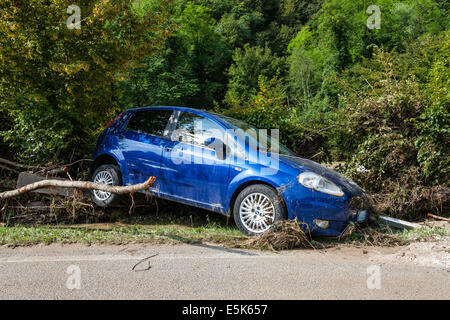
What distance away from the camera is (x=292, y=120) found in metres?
8.76

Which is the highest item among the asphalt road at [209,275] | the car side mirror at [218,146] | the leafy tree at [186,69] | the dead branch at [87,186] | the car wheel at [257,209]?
the leafy tree at [186,69]

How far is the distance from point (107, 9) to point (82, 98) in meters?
1.78

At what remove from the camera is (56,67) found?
621 cm

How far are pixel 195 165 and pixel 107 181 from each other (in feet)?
6.05

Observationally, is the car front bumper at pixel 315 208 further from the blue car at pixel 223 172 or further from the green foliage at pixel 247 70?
the green foliage at pixel 247 70

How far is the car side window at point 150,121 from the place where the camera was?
605 cm

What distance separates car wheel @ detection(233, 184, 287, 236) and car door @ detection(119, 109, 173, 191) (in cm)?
159

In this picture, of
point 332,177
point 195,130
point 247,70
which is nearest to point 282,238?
point 332,177

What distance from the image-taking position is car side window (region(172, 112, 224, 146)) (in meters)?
5.54

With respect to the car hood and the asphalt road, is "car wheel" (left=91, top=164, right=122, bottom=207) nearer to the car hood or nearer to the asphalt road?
the asphalt road

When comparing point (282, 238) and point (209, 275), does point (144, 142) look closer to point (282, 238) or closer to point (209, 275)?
point (282, 238)

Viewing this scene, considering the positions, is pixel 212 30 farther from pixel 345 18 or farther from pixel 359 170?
pixel 359 170

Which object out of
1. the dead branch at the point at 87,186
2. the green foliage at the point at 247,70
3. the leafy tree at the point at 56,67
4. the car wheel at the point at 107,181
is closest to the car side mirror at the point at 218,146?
the dead branch at the point at 87,186
